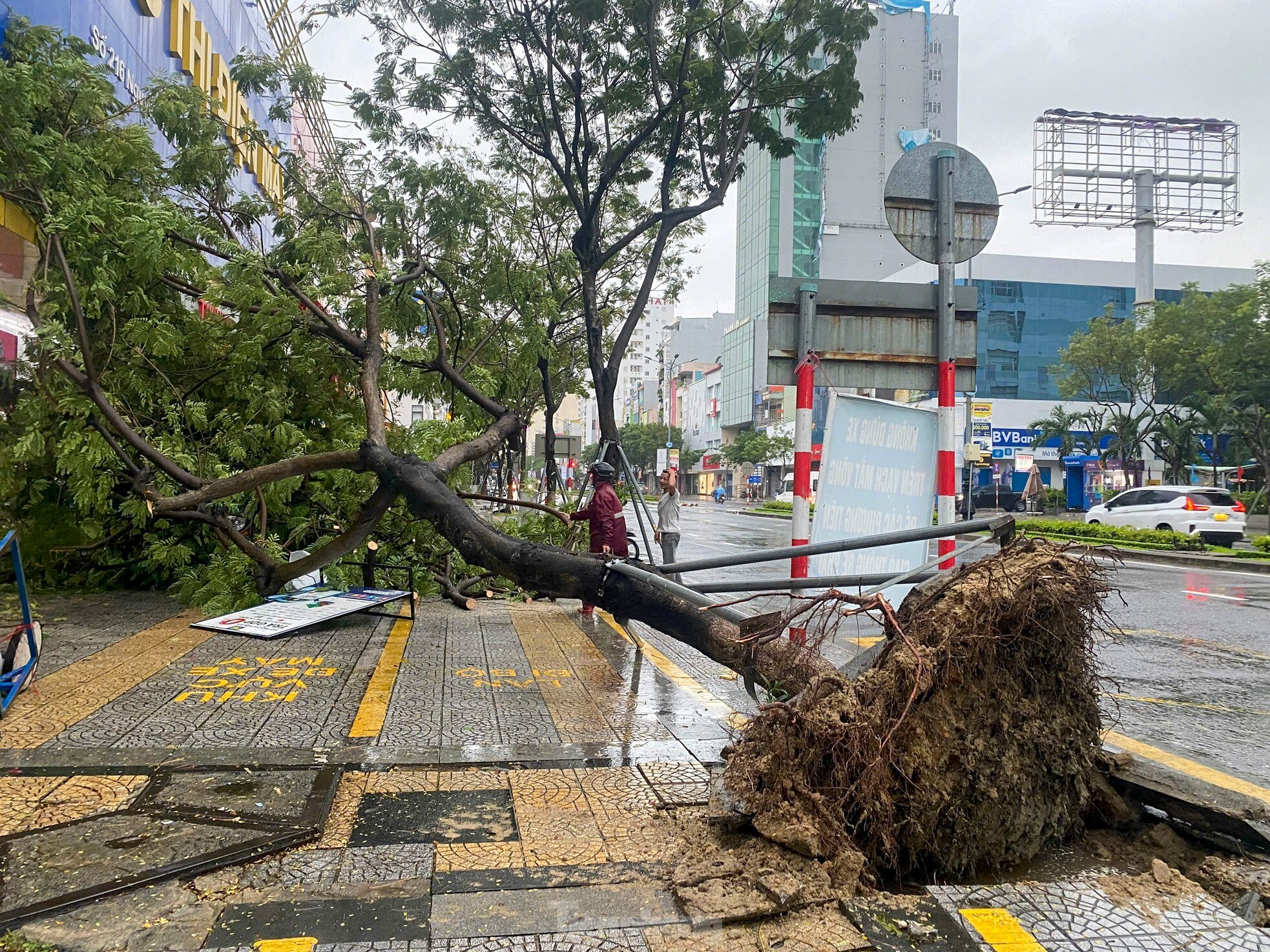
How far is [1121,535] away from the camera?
72.2 ft

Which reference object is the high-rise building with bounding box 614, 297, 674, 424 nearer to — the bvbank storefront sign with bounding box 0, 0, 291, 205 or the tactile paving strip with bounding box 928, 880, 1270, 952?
the bvbank storefront sign with bounding box 0, 0, 291, 205

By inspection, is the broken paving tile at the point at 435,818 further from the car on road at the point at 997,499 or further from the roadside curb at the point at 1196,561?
the car on road at the point at 997,499

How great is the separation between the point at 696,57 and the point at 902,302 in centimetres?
548

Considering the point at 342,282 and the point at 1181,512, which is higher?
the point at 342,282

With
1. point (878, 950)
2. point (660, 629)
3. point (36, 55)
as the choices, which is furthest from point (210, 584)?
point (878, 950)

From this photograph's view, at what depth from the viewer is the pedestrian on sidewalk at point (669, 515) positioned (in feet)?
36.2

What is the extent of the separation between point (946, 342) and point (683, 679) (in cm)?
304

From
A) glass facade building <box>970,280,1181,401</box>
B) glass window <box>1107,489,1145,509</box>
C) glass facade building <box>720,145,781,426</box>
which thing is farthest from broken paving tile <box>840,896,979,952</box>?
glass facade building <box>720,145,781,426</box>

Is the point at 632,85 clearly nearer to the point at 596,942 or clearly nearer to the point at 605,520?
the point at 605,520

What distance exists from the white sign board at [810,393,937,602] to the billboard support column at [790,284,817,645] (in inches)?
6.0

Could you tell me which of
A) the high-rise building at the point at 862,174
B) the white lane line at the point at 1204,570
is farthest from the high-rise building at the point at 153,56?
the high-rise building at the point at 862,174

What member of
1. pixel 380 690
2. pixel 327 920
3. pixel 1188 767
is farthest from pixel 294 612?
pixel 1188 767

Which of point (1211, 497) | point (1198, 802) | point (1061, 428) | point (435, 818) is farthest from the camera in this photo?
point (1061, 428)

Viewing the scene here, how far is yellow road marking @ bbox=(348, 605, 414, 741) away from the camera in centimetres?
493
